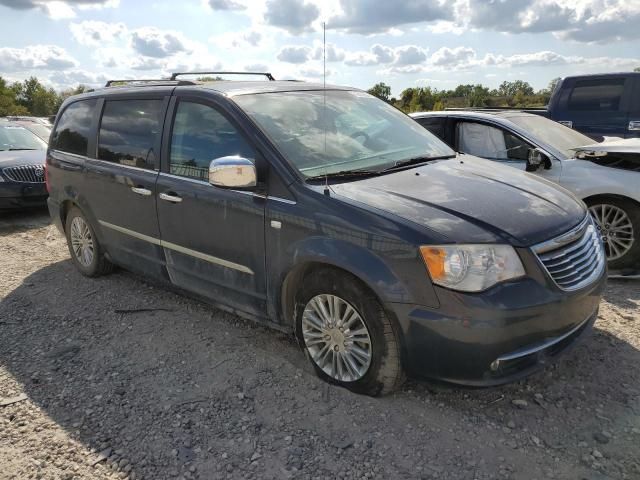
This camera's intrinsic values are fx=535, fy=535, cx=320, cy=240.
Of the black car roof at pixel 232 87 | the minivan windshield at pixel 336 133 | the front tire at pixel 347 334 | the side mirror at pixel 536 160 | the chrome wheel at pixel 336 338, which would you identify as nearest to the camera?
the front tire at pixel 347 334

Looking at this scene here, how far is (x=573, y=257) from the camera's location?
9.62ft

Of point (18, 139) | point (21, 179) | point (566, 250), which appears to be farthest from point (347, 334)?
point (18, 139)

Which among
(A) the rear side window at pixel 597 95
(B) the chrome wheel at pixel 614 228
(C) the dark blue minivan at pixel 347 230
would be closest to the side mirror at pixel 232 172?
(C) the dark blue minivan at pixel 347 230

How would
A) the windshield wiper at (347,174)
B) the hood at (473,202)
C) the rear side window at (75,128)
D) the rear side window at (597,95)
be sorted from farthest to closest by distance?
the rear side window at (597,95), the rear side window at (75,128), the windshield wiper at (347,174), the hood at (473,202)

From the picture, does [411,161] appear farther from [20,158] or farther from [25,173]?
[20,158]

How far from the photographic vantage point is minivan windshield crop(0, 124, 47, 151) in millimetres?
9070

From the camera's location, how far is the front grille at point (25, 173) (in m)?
8.02

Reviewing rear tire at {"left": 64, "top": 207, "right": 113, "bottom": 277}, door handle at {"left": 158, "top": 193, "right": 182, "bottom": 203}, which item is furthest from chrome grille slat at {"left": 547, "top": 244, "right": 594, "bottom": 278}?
rear tire at {"left": 64, "top": 207, "right": 113, "bottom": 277}

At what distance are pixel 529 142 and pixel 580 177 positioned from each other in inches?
27.0

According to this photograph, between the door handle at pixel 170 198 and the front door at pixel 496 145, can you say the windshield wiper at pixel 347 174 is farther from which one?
the front door at pixel 496 145

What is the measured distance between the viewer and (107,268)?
202 inches

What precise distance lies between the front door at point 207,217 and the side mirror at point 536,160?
318 centimetres

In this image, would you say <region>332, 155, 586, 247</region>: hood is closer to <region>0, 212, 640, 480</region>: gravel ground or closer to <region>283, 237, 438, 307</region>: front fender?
<region>283, 237, 438, 307</region>: front fender

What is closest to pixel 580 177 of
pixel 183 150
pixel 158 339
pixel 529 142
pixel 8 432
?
pixel 529 142
